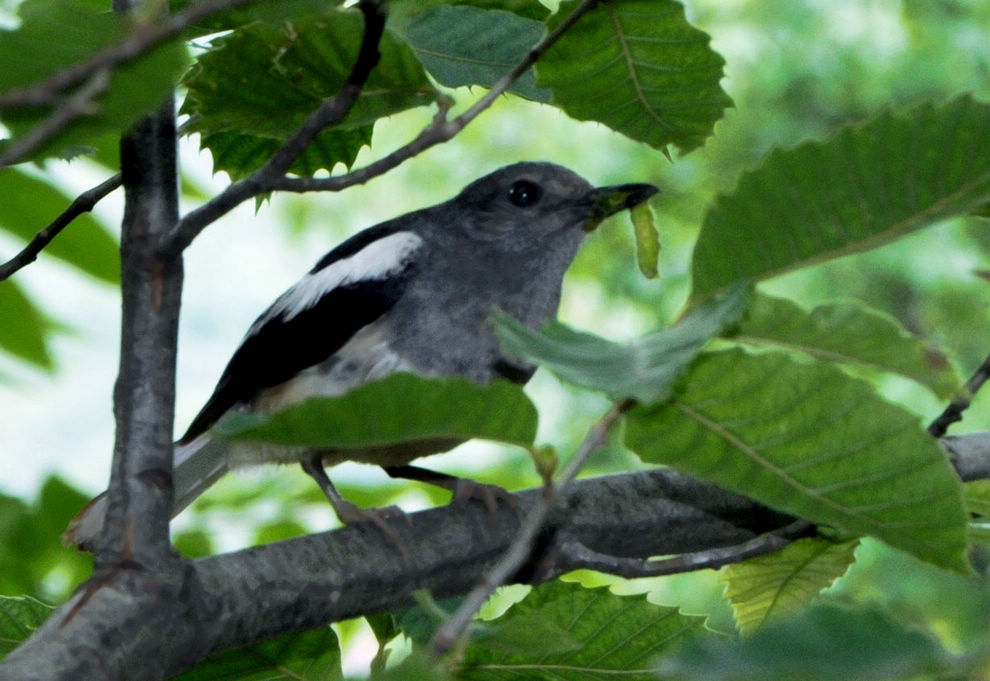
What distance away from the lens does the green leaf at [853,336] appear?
3.28ft

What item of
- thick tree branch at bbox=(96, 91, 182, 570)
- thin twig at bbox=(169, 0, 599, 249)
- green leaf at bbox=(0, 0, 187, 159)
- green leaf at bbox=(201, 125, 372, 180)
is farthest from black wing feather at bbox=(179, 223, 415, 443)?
green leaf at bbox=(0, 0, 187, 159)

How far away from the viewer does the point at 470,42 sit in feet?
4.90

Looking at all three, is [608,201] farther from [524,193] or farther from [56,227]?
[56,227]

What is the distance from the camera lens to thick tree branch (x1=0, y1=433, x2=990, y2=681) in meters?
1.11

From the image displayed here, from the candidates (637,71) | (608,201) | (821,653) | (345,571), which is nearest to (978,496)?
(637,71)

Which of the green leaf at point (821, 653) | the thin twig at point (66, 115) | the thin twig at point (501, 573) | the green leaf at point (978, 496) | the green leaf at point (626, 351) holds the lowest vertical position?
the green leaf at point (978, 496)

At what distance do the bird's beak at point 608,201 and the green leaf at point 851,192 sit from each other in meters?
1.24

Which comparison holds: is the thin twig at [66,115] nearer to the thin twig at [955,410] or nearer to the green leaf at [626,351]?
the green leaf at [626,351]

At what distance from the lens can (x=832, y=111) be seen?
10789 millimetres

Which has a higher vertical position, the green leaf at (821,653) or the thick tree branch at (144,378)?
the thick tree branch at (144,378)

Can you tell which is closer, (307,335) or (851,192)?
(851,192)

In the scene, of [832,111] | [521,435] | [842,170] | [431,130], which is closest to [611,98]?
[431,130]

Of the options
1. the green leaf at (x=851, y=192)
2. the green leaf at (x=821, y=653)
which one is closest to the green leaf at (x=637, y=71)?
the green leaf at (x=851, y=192)

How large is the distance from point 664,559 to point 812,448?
39 centimetres
